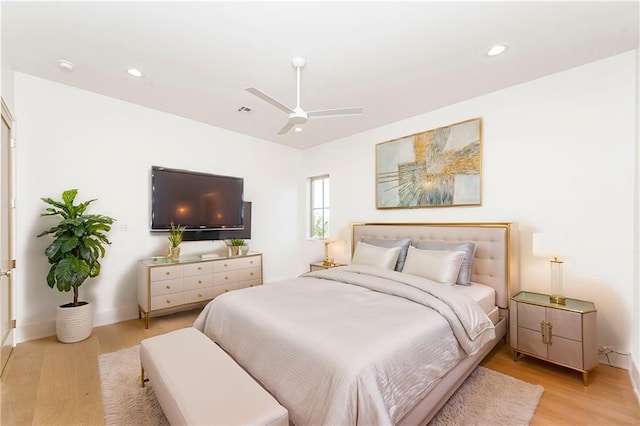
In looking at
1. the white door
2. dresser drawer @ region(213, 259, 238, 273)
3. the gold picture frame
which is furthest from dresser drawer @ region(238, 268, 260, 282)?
the white door

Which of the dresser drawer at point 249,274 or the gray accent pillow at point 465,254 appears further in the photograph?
the dresser drawer at point 249,274

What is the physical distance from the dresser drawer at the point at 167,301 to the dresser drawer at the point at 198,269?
28 cm

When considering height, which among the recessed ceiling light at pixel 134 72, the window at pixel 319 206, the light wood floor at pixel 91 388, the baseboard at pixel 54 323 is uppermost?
the recessed ceiling light at pixel 134 72

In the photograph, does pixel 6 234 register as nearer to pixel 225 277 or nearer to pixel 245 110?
pixel 225 277

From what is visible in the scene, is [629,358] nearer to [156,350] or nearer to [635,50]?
[635,50]

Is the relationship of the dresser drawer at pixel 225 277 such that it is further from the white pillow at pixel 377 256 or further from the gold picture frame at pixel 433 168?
the gold picture frame at pixel 433 168

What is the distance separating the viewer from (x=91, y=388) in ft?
6.97

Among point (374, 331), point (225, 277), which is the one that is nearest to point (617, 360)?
point (374, 331)

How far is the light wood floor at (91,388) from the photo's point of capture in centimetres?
181

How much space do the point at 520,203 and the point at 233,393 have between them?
326cm

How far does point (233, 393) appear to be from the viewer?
1382 mm

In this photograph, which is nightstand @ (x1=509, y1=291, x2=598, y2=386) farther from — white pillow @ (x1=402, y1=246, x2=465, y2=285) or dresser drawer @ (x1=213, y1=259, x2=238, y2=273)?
dresser drawer @ (x1=213, y1=259, x2=238, y2=273)

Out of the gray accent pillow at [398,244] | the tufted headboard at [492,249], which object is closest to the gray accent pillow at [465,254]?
the tufted headboard at [492,249]

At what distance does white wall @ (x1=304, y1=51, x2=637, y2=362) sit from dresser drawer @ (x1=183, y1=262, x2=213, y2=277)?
3.33 meters
